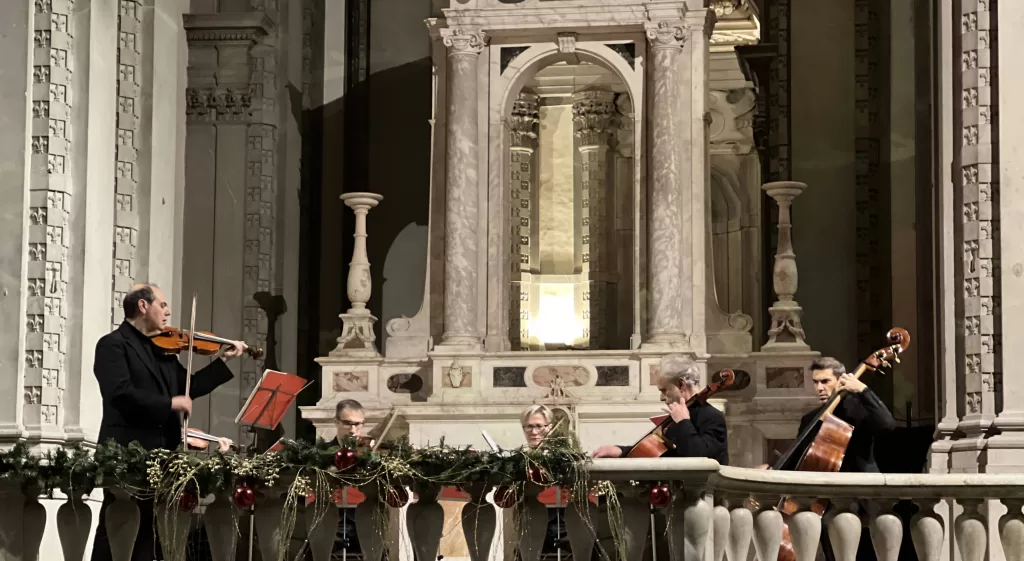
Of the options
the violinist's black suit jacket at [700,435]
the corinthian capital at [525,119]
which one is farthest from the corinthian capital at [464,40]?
the violinist's black suit jacket at [700,435]

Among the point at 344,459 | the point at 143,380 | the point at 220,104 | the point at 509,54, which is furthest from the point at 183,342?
the point at 220,104

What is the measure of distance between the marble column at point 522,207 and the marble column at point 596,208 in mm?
423

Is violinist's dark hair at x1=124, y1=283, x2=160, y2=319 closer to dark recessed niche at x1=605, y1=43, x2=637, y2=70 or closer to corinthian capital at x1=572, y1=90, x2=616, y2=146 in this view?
dark recessed niche at x1=605, y1=43, x2=637, y2=70

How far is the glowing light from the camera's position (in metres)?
14.5

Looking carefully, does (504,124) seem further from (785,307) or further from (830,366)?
(830,366)

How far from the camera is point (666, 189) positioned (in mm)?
12719

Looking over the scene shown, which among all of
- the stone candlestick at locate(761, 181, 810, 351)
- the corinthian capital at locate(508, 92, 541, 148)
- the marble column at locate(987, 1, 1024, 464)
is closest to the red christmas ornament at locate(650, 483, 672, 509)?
the marble column at locate(987, 1, 1024, 464)

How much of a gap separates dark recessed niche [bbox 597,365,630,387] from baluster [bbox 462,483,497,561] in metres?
5.95

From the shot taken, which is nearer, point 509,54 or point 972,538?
point 972,538

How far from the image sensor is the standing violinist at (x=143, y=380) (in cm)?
743

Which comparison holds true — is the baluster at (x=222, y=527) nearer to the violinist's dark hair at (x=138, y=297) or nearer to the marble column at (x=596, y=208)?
the violinist's dark hair at (x=138, y=297)

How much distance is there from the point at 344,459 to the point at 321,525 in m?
0.28

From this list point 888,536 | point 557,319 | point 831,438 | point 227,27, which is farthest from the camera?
point 227,27

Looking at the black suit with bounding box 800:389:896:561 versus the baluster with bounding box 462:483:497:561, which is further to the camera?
the black suit with bounding box 800:389:896:561
